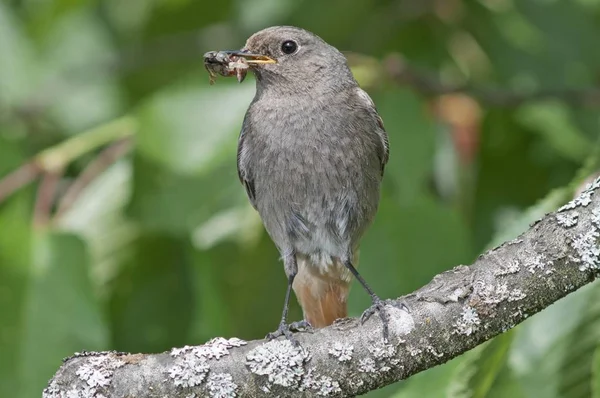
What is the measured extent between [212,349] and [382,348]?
1.59 ft

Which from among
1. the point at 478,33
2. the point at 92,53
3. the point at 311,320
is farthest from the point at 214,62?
the point at 92,53

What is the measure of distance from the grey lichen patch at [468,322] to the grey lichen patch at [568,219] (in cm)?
33

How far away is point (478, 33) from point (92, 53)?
2994 millimetres

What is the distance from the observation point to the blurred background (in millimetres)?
3590

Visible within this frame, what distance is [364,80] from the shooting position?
4.30 m

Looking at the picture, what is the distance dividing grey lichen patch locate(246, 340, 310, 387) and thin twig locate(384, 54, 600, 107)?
1.92 meters

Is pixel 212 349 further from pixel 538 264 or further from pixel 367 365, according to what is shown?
pixel 538 264

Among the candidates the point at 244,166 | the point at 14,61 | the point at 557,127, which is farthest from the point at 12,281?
the point at 14,61

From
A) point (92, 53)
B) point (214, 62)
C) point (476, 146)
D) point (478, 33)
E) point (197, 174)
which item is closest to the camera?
point (197, 174)

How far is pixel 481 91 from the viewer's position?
14.7 feet

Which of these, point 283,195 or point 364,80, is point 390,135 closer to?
point 364,80

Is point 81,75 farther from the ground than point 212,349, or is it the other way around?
point 81,75

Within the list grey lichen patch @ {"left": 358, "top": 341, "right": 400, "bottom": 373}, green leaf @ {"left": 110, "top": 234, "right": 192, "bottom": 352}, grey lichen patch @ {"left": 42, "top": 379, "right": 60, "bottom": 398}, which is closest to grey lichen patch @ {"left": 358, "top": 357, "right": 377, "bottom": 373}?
grey lichen patch @ {"left": 358, "top": 341, "right": 400, "bottom": 373}

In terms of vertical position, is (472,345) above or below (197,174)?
below
